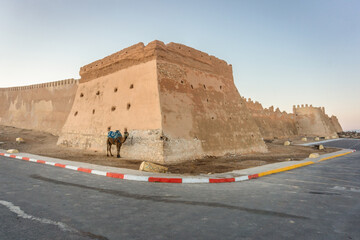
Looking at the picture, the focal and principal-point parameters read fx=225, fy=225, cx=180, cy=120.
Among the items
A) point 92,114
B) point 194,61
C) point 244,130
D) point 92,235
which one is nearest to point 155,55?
point 194,61

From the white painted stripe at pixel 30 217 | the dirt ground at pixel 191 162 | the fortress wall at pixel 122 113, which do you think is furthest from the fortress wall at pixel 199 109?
the white painted stripe at pixel 30 217

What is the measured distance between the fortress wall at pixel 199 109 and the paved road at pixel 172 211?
6386mm

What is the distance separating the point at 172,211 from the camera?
423cm

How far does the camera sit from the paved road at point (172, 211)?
3230mm

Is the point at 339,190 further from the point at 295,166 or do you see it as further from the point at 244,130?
the point at 244,130

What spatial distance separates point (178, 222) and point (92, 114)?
1575 centimetres

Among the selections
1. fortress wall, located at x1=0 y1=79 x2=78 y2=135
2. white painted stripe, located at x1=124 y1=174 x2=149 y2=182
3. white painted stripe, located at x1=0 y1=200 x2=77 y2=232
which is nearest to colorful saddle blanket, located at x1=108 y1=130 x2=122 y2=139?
white painted stripe, located at x1=124 y1=174 x2=149 y2=182

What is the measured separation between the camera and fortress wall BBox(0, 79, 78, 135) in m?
31.1

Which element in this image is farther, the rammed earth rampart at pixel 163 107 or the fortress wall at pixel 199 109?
the fortress wall at pixel 199 109

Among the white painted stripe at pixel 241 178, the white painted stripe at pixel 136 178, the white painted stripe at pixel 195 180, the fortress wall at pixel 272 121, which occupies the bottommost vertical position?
the white painted stripe at pixel 241 178

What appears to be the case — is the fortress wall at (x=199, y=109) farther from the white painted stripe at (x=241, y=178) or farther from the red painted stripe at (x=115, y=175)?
the white painted stripe at (x=241, y=178)

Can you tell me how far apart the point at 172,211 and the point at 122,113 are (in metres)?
11.5

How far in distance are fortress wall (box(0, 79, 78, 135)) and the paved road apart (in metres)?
27.0

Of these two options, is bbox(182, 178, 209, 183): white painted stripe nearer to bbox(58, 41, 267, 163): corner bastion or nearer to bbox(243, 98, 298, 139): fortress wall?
bbox(58, 41, 267, 163): corner bastion
